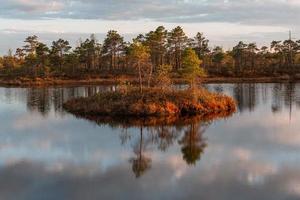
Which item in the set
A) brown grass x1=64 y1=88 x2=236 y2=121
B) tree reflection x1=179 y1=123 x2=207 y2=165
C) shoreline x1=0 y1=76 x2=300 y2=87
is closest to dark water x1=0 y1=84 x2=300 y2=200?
tree reflection x1=179 y1=123 x2=207 y2=165

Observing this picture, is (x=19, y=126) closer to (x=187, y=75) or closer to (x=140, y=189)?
(x=187, y=75)

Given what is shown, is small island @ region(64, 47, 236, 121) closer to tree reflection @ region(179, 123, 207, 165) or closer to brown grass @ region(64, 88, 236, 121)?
brown grass @ region(64, 88, 236, 121)

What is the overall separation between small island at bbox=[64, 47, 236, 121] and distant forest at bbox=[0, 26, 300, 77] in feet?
205

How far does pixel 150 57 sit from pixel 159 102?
7576cm

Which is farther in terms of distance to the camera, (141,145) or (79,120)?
(79,120)

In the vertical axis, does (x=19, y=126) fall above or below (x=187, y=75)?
below

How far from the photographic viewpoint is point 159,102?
51219 mm

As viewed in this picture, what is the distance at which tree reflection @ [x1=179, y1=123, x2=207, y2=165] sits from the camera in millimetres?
30495

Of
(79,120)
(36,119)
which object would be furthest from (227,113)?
(36,119)

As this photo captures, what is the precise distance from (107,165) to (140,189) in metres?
5.73

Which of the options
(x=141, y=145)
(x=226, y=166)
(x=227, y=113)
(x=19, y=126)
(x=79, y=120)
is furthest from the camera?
(x=227, y=113)

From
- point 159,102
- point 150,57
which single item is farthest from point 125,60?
point 159,102

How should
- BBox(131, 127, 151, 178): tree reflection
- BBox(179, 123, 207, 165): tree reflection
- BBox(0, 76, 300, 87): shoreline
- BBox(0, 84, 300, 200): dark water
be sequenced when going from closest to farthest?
BBox(0, 84, 300, 200): dark water
BBox(131, 127, 151, 178): tree reflection
BBox(179, 123, 207, 165): tree reflection
BBox(0, 76, 300, 87): shoreline

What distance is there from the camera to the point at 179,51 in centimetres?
13400
